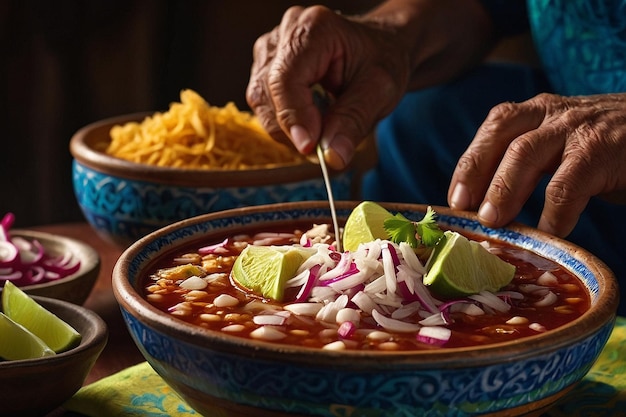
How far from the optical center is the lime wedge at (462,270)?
126 cm

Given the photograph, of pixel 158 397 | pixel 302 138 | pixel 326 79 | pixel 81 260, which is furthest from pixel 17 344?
pixel 326 79

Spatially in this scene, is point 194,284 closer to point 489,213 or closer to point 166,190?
point 489,213

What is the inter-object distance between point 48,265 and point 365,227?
800mm

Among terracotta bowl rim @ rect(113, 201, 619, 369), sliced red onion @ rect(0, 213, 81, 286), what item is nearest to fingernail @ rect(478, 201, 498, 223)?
terracotta bowl rim @ rect(113, 201, 619, 369)

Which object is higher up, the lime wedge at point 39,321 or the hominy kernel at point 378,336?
the hominy kernel at point 378,336

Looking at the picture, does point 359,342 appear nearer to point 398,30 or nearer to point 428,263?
point 428,263

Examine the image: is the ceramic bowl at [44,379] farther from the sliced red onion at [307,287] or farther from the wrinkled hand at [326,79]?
the wrinkled hand at [326,79]

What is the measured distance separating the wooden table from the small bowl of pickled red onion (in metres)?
0.09

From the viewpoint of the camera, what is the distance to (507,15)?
2838mm

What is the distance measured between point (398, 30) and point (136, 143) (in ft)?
2.43

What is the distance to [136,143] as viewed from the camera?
228 cm

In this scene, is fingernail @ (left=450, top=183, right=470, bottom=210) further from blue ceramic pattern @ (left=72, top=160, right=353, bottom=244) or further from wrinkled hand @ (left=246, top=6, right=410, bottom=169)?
blue ceramic pattern @ (left=72, top=160, right=353, bottom=244)

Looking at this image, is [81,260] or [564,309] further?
[81,260]

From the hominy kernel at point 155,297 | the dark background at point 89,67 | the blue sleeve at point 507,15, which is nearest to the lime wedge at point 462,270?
the hominy kernel at point 155,297
